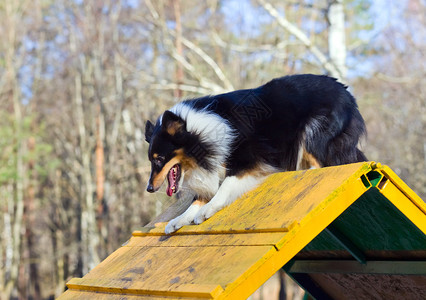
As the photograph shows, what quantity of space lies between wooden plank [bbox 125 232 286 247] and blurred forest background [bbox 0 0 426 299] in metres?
10.5

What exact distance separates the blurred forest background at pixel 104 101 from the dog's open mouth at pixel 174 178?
408 inches

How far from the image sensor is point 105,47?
18.7m

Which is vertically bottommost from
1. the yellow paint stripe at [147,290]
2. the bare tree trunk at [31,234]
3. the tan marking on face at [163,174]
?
the bare tree trunk at [31,234]

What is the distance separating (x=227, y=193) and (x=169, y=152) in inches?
22.3

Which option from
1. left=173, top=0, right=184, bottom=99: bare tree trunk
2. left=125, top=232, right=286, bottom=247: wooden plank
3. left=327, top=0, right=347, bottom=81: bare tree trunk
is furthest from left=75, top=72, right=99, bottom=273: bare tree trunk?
left=125, top=232, right=286, bottom=247: wooden plank

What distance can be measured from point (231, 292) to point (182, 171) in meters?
1.78

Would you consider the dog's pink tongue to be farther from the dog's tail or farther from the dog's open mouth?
the dog's tail

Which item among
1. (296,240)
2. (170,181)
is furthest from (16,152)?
(296,240)

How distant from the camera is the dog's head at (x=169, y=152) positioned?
163 inches

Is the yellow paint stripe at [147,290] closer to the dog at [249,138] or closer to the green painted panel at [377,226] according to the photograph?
the dog at [249,138]

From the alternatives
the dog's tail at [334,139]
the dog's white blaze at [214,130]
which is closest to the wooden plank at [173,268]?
the dog's white blaze at [214,130]

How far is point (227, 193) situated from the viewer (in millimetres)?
3967

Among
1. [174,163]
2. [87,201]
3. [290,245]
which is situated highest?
[174,163]

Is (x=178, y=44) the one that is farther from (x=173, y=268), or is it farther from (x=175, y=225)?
(x=173, y=268)
